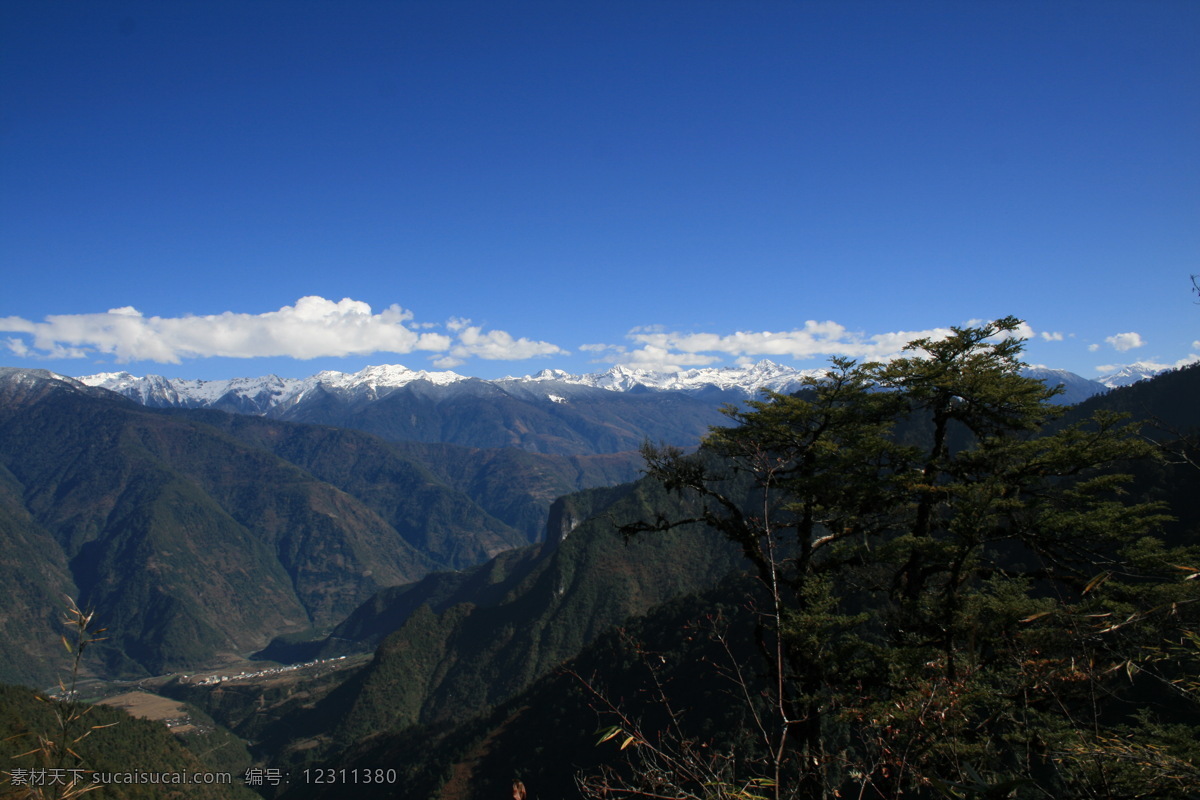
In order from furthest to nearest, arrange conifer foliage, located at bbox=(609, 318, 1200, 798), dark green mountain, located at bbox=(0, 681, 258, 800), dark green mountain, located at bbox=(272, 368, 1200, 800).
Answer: dark green mountain, located at bbox=(272, 368, 1200, 800) < dark green mountain, located at bbox=(0, 681, 258, 800) < conifer foliage, located at bbox=(609, 318, 1200, 798)

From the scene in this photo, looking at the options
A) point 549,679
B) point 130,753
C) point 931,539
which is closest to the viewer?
point 931,539

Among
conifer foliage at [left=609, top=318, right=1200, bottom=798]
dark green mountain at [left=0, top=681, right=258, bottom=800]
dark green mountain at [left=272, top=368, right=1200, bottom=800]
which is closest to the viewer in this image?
conifer foliage at [left=609, top=318, right=1200, bottom=798]

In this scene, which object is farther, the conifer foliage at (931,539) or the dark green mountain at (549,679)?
the dark green mountain at (549,679)

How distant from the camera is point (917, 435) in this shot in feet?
502

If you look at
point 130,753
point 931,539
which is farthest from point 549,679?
point 931,539

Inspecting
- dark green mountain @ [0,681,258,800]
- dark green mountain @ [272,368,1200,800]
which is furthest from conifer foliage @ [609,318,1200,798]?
dark green mountain @ [0,681,258,800]

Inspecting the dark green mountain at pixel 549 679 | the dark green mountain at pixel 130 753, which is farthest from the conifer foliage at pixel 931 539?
the dark green mountain at pixel 130 753

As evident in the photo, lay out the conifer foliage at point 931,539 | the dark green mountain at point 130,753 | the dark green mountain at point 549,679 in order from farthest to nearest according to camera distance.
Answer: the dark green mountain at point 549,679, the dark green mountain at point 130,753, the conifer foliage at point 931,539

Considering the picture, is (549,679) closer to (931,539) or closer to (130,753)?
(130,753)

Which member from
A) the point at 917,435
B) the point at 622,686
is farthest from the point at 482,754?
the point at 917,435

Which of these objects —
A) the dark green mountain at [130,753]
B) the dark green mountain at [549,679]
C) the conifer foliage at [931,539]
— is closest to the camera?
the conifer foliage at [931,539]

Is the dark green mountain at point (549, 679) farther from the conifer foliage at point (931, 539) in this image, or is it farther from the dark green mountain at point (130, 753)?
the dark green mountain at point (130, 753)

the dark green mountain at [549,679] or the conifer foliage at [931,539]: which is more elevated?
the conifer foliage at [931,539]

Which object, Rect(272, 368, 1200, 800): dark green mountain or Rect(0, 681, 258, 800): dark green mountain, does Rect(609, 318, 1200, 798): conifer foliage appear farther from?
Rect(0, 681, 258, 800): dark green mountain
